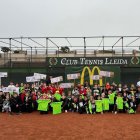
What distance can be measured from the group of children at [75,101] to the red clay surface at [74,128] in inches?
42.1

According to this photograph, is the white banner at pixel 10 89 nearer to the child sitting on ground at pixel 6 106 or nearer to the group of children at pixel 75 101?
the group of children at pixel 75 101

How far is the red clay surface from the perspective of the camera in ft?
39.3

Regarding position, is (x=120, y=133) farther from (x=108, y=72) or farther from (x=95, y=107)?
(x=108, y=72)

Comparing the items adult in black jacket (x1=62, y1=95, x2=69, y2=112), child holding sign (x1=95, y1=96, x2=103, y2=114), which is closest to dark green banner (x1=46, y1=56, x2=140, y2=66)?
adult in black jacket (x1=62, y1=95, x2=69, y2=112)

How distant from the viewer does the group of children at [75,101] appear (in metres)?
19.4

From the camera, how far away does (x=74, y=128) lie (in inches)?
545

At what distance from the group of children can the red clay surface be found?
1069 mm

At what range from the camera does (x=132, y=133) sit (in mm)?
12547

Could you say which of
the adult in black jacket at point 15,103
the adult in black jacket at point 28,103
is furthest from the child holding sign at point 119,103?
the adult in black jacket at point 15,103

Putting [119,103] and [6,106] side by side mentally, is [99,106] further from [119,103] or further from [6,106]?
[6,106]

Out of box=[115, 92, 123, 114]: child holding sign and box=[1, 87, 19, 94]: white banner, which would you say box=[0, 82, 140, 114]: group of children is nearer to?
box=[115, 92, 123, 114]: child holding sign

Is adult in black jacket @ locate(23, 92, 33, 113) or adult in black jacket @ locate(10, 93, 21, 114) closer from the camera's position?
adult in black jacket @ locate(10, 93, 21, 114)

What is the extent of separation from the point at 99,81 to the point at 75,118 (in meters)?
7.88

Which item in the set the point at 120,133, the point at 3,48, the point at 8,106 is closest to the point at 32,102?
the point at 8,106
